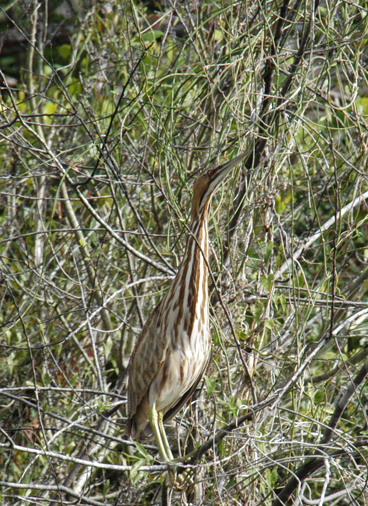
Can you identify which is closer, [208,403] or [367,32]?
[367,32]

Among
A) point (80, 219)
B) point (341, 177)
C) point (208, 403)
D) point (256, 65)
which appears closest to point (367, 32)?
point (256, 65)

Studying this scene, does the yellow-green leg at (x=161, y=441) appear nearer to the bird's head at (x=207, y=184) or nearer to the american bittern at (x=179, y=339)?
the american bittern at (x=179, y=339)

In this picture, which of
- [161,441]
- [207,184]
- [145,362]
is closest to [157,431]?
[161,441]

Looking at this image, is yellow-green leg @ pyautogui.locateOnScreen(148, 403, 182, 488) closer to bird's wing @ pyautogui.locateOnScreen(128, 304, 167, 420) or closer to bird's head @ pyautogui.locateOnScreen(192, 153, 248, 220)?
bird's wing @ pyautogui.locateOnScreen(128, 304, 167, 420)

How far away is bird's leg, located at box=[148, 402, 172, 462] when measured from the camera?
2.45m

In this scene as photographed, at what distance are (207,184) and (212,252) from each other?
45 centimetres

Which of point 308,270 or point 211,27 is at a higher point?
point 211,27

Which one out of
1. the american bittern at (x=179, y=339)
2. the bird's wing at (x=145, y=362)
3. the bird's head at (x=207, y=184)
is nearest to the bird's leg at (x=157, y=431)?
the american bittern at (x=179, y=339)

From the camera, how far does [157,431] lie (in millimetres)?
2523

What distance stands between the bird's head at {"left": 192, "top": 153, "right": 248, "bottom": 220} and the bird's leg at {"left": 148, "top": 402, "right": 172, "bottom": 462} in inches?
33.8

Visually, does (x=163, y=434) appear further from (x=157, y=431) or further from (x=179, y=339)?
(x=179, y=339)

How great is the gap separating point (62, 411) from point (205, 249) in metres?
1.61

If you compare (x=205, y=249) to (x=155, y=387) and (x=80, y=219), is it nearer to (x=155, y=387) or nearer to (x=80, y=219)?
(x=155, y=387)

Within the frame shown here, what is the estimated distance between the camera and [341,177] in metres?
3.15
